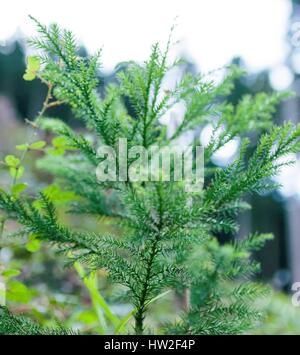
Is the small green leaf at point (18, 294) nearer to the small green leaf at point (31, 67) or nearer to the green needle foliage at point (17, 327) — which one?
the green needle foliage at point (17, 327)

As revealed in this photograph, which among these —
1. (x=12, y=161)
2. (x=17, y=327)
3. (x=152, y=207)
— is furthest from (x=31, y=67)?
(x=17, y=327)

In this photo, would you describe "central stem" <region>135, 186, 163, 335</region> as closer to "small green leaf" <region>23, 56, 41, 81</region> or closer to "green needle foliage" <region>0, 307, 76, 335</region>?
"green needle foliage" <region>0, 307, 76, 335</region>

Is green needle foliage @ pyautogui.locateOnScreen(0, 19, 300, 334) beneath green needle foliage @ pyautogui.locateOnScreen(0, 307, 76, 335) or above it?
above

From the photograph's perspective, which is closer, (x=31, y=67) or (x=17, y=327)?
(x=17, y=327)

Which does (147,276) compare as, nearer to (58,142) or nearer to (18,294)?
(18,294)

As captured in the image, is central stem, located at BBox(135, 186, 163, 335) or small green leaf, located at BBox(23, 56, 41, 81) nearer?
central stem, located at BBox(135, 186, 163, 335)

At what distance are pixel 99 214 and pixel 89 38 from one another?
698 millimetres

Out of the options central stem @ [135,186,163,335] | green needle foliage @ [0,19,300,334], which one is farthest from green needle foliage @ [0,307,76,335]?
central stem @ [135,186,163,335]

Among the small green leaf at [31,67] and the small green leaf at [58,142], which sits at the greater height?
the small green leaf at [31,67]

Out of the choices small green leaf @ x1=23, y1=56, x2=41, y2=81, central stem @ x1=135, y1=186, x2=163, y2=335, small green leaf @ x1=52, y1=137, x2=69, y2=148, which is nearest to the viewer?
central stem @ x1=135, y1=186, x2=163, y2=335

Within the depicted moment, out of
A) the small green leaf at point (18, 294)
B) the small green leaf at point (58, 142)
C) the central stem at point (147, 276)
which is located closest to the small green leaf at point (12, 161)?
the small green leaf at point (58, 142)

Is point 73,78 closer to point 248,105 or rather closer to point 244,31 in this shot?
point 248,105

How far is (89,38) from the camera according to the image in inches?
60.8
